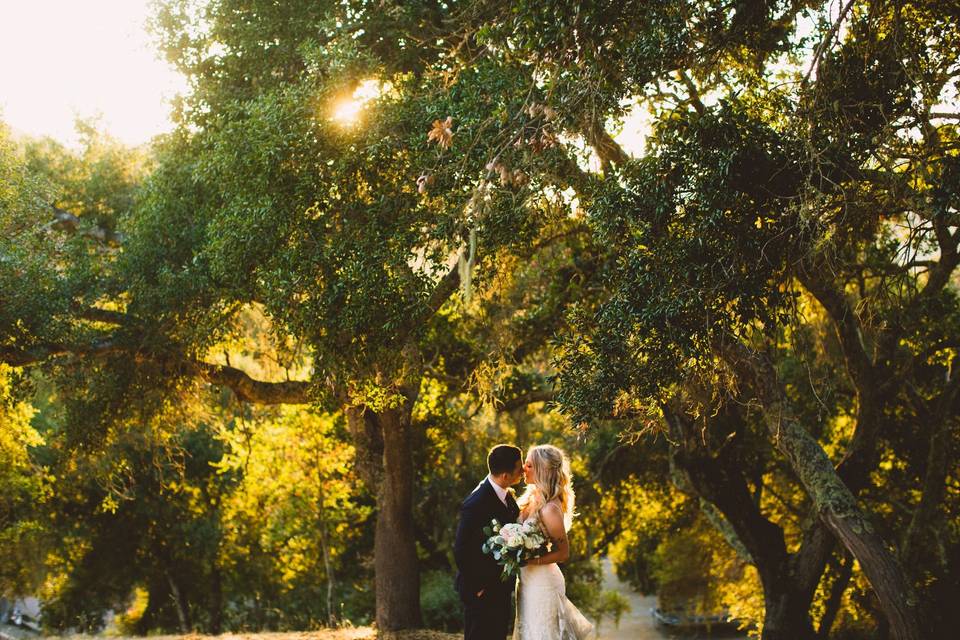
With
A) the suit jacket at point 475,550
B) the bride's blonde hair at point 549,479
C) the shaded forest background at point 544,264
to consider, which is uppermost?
the shaded forest background at point 544,264

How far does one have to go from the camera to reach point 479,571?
606 centimetres

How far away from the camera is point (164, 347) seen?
35.8 ft

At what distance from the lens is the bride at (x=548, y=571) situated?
6156 mm

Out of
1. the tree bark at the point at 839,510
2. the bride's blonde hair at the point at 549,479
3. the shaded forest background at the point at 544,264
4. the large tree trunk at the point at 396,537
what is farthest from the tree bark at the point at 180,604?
the bride's blonde hair at the point at 549,479

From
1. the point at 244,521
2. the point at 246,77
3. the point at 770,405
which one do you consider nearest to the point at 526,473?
the point at 770,405

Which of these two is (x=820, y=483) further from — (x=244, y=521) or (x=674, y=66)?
(x=244, y=521)

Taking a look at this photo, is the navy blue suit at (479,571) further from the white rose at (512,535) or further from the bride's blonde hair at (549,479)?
the bride's blonde hair at (549,479)

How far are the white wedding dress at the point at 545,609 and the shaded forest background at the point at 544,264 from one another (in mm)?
1236

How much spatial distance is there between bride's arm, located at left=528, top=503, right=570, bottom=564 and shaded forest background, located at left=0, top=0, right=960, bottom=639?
0.89 metres

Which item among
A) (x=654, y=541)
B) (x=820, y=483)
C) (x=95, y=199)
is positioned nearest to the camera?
(x=820, y=483)

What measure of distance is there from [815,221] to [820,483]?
4180mm

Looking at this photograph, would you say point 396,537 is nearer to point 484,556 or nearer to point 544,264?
point 544,264

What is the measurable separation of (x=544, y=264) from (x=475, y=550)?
626 centimetres

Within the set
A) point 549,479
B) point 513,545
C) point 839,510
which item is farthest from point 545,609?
point 839,510
